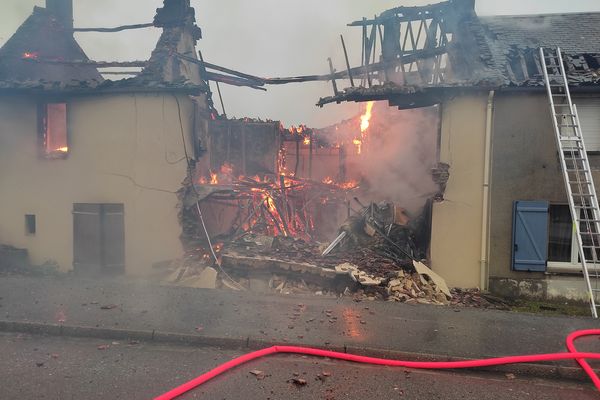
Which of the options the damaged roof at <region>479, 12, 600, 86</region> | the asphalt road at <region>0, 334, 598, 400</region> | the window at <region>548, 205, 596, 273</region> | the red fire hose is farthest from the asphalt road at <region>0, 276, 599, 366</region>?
the damaged roof at <region>479, 12, 600, 86</region>

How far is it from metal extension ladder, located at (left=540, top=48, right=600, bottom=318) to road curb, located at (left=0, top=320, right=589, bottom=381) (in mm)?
4118

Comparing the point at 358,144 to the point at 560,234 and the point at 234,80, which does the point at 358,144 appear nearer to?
the point at 234,80

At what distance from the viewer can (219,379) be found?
4.31 meters

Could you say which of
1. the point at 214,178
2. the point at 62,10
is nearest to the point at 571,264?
the point at 214,178

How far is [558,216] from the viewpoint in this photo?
890 centimetres

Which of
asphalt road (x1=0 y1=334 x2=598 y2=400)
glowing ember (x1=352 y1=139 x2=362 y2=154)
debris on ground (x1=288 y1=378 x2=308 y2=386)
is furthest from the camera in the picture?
glowing ember (x1=352 y1=139 x2=362 y2=154)

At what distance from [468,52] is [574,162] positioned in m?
3.98

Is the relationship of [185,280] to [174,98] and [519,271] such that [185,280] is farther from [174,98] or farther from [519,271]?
[519,271]

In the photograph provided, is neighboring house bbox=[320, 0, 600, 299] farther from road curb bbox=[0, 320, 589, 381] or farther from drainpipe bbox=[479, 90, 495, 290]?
road curb bbox=[0, 320, 589, 381]

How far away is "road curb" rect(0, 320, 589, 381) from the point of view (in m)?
4.66

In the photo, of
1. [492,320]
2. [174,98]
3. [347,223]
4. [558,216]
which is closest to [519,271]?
[558,216]

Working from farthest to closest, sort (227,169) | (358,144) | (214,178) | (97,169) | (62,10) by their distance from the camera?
(62,10) → (358,144) → (227,169) → (214,178) → (97,169)

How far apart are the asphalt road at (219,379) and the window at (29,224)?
16.7 ft

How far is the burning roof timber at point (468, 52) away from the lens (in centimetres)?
852
